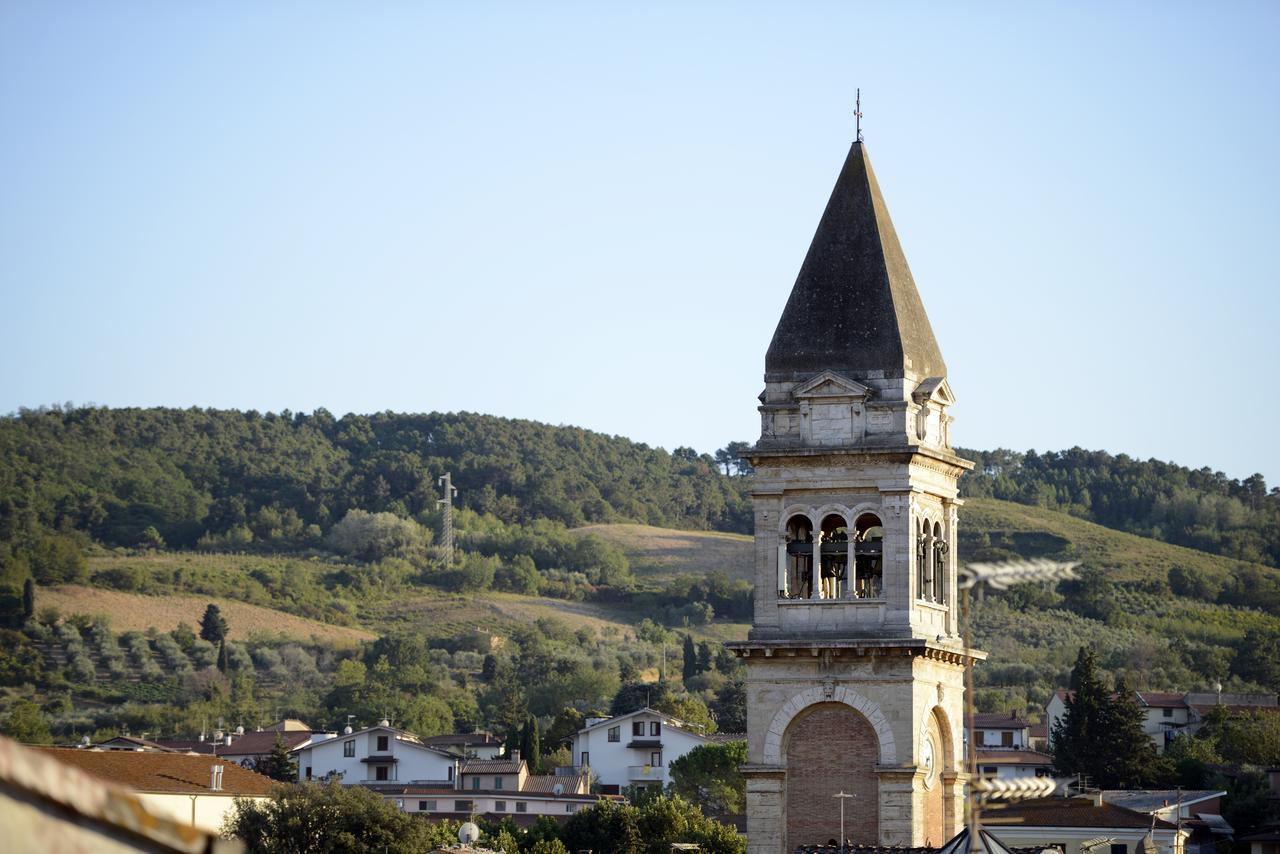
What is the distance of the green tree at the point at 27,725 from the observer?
12606 cm

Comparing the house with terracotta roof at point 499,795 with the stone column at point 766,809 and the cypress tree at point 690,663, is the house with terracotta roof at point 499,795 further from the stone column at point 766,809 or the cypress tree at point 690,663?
the stone column at point 766,809

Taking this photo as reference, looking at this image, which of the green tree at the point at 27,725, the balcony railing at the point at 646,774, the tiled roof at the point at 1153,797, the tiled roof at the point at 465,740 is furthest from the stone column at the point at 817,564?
the tiled roof at the point at 465,740

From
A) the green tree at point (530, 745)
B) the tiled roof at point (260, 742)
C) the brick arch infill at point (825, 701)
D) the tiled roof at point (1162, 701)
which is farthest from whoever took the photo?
the tiled roof at point (1162, 701)

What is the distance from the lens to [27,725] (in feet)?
427

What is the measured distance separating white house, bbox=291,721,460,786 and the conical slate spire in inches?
2900

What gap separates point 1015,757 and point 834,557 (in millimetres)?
64114

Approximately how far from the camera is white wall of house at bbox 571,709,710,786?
386 ft

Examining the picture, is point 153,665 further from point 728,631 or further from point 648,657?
point 728,631

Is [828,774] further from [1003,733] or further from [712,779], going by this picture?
A: [1003,733]

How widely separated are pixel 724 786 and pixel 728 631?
3649 inches

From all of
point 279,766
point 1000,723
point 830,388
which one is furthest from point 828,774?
point 1000,723

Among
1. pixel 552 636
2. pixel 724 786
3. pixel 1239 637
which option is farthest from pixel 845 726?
pixel 552 636

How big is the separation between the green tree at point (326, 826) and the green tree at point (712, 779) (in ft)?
101

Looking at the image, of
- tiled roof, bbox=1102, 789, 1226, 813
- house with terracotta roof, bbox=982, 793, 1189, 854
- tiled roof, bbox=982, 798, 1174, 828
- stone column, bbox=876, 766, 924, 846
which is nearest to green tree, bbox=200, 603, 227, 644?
tiled roof, bbox=1102, 789, 1226, 813
